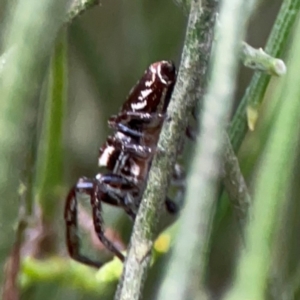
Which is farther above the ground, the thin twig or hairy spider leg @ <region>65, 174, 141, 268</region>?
the thin twig

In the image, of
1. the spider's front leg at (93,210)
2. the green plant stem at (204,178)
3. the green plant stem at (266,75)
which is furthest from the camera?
the spider's front leg at (93,210)

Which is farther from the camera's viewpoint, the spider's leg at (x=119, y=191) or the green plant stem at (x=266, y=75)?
the spider's leg at (x=119, y=191)

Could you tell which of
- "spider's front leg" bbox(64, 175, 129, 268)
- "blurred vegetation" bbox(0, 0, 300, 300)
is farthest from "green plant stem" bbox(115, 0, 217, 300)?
"spider's front leg" bbox(64, 175, 129, 268)

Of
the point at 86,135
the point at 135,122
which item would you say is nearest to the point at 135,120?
the point at 135,122

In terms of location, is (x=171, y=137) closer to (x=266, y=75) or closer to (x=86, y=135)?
(x=266, y=75)

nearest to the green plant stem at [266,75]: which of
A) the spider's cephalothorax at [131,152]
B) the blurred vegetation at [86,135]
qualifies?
the blurred vegetation at [86,135]

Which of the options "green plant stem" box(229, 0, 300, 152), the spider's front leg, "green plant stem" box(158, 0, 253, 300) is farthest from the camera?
the spider's front leg

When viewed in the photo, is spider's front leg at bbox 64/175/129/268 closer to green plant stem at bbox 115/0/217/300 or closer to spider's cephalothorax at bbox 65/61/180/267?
spider's cephalothorax at bbox 65/61/180/267

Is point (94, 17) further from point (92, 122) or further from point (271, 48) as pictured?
point (271, 48)

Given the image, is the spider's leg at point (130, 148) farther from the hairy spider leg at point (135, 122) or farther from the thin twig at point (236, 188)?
the thin twig at point (236, 188)
